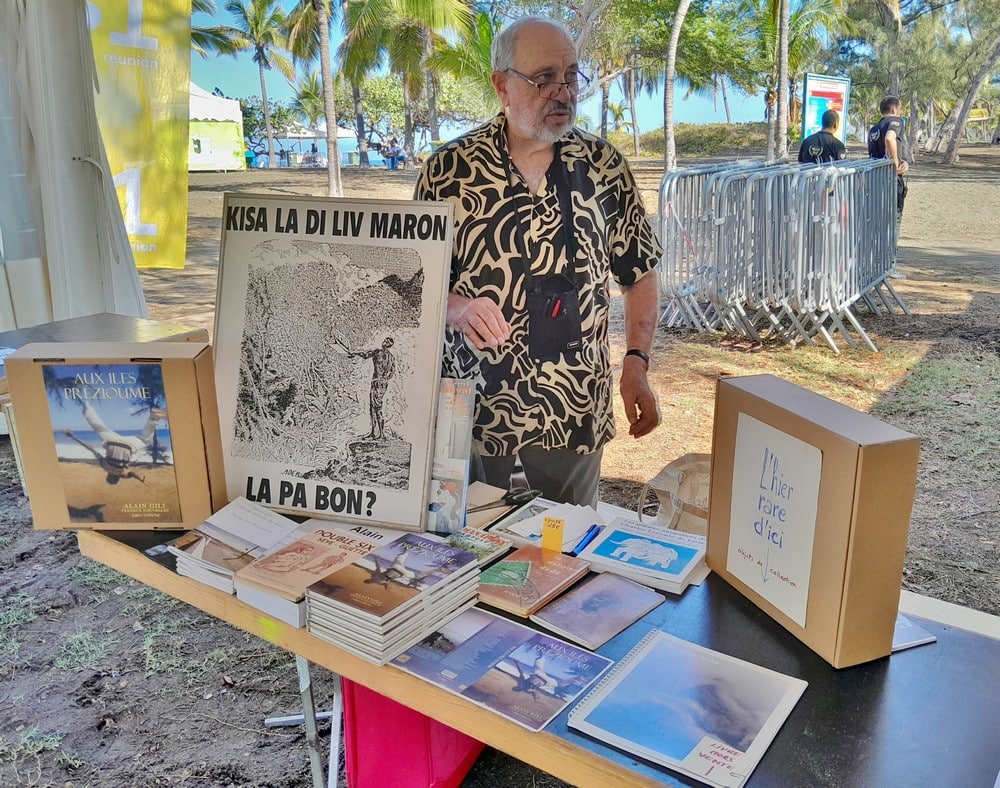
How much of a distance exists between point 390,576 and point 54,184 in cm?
350

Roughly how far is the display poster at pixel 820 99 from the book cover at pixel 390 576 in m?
7.81

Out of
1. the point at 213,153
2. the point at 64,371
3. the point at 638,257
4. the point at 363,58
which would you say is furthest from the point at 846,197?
the point at 213,153

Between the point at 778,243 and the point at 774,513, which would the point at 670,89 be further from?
the point at 774,513

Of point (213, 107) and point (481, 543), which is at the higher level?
point (213, 107)

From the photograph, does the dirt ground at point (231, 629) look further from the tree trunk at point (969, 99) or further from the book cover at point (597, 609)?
the tree trunk at point (969, 99)

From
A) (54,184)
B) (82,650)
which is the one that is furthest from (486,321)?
(54,184)

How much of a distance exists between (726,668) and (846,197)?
4869 mm

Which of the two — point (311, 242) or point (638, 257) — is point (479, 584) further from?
point (638, 257)

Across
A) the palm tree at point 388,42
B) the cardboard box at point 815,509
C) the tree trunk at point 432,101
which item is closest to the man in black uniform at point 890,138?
the cardboard box at point 815,509

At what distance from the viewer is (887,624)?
0.96m

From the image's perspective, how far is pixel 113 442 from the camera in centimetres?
129

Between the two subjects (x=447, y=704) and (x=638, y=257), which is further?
(x=638, y=257)

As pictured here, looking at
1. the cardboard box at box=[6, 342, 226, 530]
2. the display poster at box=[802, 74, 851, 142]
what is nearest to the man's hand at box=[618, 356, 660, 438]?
the cardboard box at box=[6, 342, 226, 530]

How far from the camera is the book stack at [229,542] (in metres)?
1.17
